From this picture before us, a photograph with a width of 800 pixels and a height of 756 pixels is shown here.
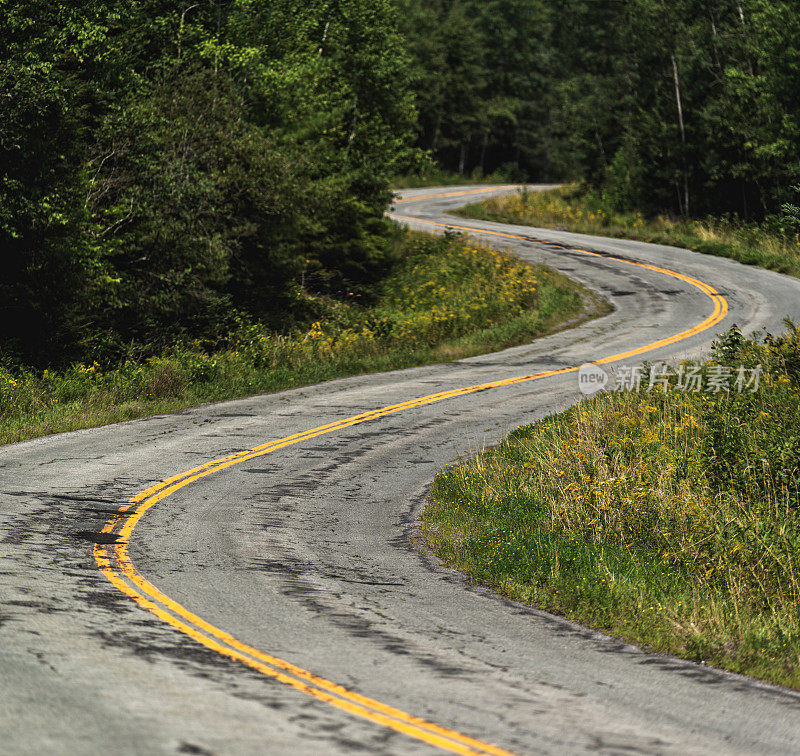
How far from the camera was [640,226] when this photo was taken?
4250 cm

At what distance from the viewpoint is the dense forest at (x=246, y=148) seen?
19297 mm

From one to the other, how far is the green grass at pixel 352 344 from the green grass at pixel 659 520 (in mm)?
7665

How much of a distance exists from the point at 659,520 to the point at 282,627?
16.0 feet

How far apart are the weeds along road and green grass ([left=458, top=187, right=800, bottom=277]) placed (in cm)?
2201

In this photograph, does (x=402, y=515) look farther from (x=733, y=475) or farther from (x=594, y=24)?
(x=594, y=24)

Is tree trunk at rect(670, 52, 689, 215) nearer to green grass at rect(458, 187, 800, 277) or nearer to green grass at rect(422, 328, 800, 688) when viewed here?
green grass at rect(458, 187, 800, 277)

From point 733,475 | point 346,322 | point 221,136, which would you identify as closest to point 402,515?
point 733,475

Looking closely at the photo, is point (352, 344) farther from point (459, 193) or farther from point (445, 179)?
point (445, 179)

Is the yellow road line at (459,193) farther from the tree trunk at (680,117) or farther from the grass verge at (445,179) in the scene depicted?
the tree trunk at (680,117)

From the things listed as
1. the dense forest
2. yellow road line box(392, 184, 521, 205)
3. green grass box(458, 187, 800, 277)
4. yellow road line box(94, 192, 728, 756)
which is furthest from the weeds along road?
yellow road line box(392, 184, 521, 205)

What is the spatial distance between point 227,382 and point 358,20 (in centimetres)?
1787

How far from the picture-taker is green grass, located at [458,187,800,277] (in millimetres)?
34406

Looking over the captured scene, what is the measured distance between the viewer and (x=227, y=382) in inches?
794

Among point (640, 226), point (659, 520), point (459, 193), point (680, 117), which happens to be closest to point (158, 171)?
point (659, 520)
